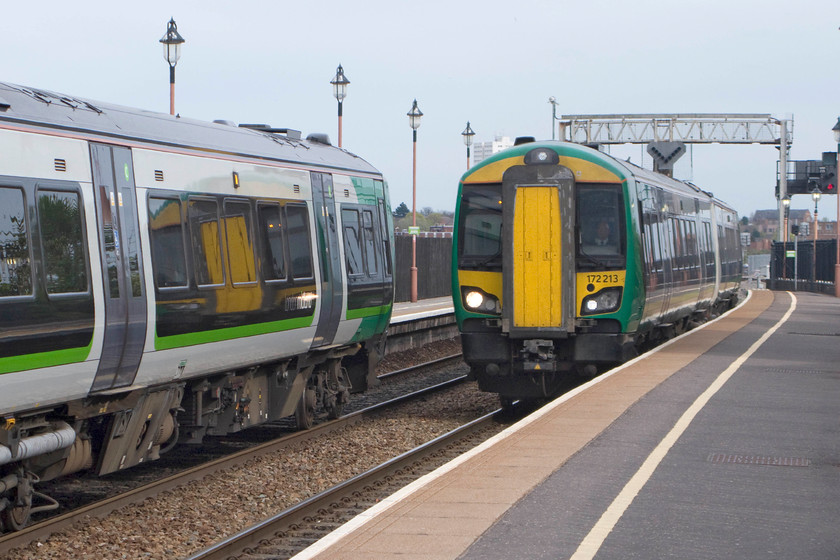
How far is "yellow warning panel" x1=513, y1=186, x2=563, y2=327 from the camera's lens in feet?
48.3

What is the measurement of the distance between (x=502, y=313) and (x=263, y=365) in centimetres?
367

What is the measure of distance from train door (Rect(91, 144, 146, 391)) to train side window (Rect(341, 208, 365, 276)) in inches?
189

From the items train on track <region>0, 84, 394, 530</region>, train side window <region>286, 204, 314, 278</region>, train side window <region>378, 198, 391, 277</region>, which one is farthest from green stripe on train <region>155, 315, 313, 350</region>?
train side window <region>378, 198, 391, 277</region>

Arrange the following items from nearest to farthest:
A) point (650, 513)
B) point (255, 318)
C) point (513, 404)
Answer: point (650, 513) < point (255, 318) < point (513, 404)

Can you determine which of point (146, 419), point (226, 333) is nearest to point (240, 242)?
point (226, 333)

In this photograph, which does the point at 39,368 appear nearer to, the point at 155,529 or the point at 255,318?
the point at 155,529

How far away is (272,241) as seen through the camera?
12.0 meters

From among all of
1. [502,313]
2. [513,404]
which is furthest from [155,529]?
[513,404]

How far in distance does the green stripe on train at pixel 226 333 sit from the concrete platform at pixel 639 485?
263 centimetres

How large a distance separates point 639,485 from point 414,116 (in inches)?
1308

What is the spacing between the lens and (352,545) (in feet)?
22.4

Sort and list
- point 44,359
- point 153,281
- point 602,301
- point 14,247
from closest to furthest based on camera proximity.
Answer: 1. point 14,247
2. point 44,359
3. point 153,281
4. point 602,301

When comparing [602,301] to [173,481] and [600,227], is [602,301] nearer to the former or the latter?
[600,227]

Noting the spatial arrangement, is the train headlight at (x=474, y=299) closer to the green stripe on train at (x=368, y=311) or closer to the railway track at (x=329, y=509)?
the green stripe on train at (x=368, y=311)
